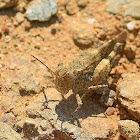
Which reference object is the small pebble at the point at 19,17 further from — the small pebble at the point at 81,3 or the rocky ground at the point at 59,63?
the small pebble at the point at 81,3

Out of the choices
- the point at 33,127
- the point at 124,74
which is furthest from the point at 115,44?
the point at 33,127

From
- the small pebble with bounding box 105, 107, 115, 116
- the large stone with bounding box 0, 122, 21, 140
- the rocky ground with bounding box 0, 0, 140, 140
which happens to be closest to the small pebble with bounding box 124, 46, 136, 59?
the rocky ground with bounding box 0, 0, 140, 140

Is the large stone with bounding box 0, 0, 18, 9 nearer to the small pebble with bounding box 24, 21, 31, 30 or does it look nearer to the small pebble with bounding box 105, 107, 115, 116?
the small pebble with bounding box 24, 21, 31, 30

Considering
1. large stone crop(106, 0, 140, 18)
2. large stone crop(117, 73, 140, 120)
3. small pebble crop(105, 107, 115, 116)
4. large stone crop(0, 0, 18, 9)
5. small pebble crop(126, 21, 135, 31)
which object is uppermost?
large stone crop(0, 0, 18, 9)

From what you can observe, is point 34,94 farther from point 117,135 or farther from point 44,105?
point 117,135

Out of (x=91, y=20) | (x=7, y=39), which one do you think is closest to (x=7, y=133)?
(x=7, y=39)

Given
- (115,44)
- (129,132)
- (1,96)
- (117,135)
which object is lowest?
(117,135)

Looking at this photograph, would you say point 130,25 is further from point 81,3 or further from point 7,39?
point 7,39
